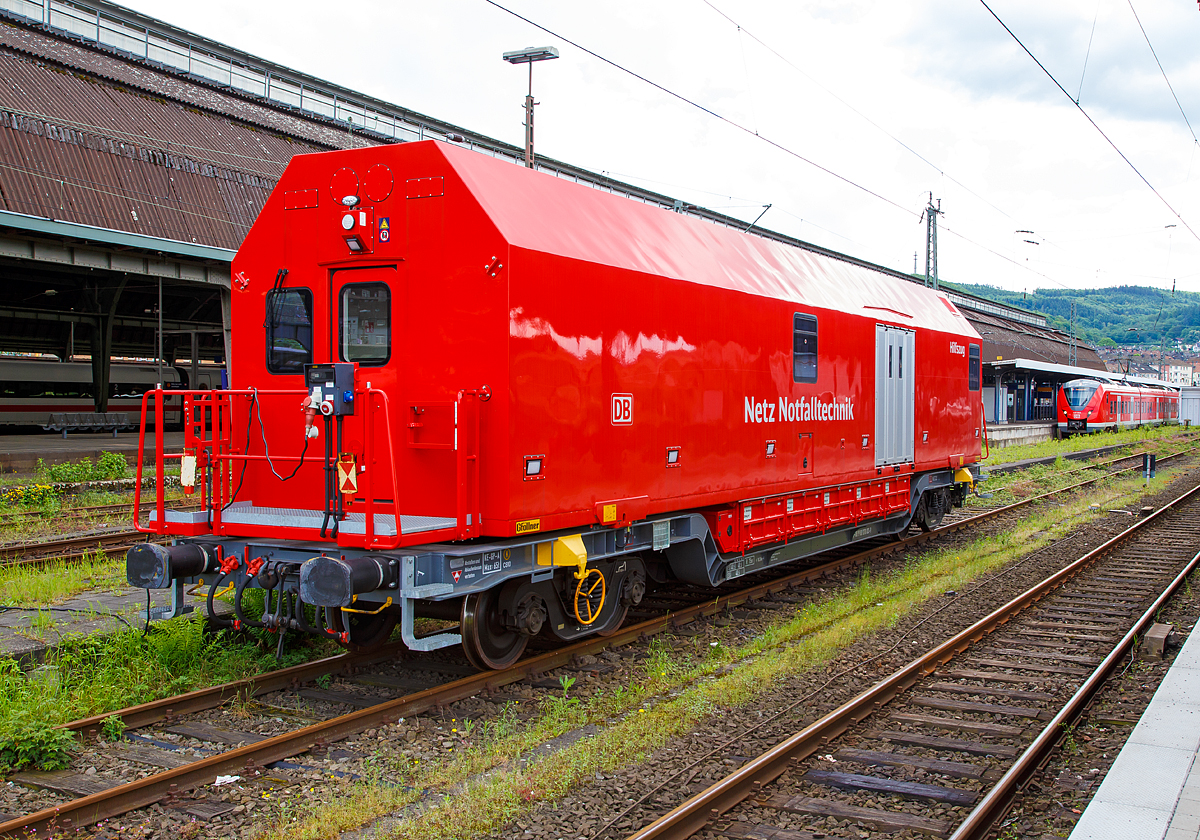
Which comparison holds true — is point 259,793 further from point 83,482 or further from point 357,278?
point 83,482

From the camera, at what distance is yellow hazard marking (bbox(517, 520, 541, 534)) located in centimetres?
692

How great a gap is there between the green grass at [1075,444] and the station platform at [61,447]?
25.8 m

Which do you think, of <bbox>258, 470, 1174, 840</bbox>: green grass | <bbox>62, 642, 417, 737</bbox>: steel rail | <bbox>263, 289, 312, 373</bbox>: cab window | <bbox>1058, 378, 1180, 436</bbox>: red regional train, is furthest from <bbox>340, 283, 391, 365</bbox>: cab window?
<bbox>1058, 378, 1180, 436</bbox>: red regional train

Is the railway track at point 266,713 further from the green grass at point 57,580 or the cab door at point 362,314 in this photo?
the green grass at point 57,580

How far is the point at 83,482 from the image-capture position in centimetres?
1864

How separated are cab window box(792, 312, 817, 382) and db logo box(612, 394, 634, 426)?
342 cm

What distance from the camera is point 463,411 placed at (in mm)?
6793

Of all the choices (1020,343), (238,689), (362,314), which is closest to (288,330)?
(362,314)

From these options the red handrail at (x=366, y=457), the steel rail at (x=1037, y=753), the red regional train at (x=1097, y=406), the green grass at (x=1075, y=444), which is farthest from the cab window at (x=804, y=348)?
the red regional train at (x=1097, y=406)

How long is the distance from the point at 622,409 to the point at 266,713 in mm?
3761

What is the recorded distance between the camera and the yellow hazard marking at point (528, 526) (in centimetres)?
692

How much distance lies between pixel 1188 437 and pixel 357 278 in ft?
202

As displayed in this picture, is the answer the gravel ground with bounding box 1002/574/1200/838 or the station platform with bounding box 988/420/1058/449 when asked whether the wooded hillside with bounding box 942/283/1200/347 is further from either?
the gravel ground with bounding box 1002/574/1200/838

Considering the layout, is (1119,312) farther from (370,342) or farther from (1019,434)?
(370,342)
